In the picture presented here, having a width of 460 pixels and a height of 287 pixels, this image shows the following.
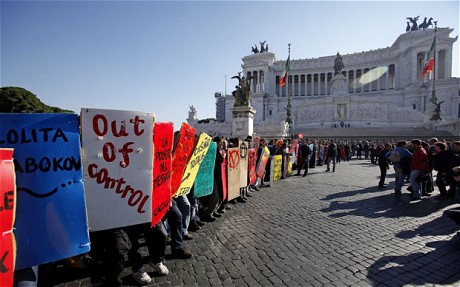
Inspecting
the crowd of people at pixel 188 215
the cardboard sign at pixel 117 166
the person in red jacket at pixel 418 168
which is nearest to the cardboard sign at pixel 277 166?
the crowd of people at pixel 188 215

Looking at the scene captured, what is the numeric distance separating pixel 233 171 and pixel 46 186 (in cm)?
482

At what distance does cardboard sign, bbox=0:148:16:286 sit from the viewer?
72.4 inches

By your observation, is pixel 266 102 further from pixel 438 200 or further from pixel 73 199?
pixel 73 199

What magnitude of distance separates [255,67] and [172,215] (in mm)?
78358

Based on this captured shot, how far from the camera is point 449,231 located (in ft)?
16.7

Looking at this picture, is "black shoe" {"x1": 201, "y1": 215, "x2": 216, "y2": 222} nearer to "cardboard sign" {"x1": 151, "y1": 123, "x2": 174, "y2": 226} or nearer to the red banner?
the red banner

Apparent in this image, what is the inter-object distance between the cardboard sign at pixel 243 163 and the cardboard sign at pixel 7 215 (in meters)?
5.71

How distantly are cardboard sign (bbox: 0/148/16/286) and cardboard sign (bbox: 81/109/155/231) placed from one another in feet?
2.27

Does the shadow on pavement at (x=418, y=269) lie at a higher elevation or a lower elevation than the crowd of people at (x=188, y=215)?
lower

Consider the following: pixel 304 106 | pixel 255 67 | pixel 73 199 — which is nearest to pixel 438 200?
pixel 73 199

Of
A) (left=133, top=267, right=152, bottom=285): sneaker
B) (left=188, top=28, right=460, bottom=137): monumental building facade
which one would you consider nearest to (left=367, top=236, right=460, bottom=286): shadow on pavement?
(left=133, top=267, right=152, bottom=285): sneaker

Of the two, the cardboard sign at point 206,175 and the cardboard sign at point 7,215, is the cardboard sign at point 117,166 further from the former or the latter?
the cardboard sign at point 206,175

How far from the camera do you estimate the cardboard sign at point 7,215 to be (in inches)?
72.4

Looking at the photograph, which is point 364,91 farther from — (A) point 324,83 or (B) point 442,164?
(B) point 442,164
